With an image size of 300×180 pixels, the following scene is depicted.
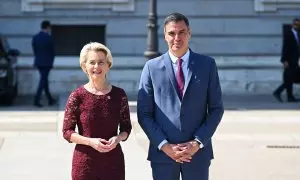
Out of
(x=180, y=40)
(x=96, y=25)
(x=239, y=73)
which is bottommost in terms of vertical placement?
(x=239, y=73)

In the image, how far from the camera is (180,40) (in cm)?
475

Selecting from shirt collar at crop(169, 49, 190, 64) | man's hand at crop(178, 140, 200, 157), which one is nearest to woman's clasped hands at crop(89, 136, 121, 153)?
man's hand at crop(178, 140, 200, 157)

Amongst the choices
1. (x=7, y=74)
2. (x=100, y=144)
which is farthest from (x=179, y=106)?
(x=7, y=74)

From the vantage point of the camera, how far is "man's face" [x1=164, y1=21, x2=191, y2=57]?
4.72 meters

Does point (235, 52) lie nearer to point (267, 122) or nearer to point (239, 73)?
point (239, 73)

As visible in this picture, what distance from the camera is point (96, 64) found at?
15.7 ft

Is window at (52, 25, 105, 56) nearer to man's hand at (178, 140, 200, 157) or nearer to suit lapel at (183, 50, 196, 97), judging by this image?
suit lapel at (183, 50, 196, 97)

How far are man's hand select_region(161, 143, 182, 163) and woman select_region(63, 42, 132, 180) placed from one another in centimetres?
32

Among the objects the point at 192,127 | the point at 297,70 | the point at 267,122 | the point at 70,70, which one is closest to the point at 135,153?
the point at 267,122

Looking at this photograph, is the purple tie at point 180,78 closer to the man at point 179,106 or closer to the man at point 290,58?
the man at point 179,106

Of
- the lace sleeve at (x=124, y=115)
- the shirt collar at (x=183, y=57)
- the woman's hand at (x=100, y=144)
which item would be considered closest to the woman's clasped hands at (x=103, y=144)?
the woman's hand at (x=100, y=144)

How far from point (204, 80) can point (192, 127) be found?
0.32 meters

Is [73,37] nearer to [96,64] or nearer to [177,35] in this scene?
[96,64]

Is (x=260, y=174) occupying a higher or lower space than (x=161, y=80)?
lower
